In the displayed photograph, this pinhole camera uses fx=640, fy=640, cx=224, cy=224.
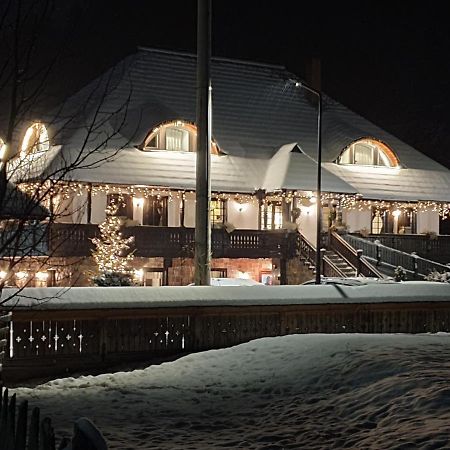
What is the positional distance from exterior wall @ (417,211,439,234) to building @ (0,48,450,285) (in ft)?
0.34

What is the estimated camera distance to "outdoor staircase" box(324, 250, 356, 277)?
2905 centimetres

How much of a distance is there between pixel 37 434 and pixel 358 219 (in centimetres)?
3650

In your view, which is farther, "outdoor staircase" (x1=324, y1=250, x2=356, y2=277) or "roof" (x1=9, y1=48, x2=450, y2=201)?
"roof" (x1=9, y1=48, x2=450, y2=201)

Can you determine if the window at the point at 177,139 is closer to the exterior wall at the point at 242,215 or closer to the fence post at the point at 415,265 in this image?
the exterior wall at the point at 242,215

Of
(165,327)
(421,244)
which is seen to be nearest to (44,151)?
(165,327)

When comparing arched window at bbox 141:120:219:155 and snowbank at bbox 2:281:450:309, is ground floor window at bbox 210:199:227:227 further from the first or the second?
snowbank at bbox 2:281:450:309

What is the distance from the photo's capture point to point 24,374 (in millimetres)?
14250

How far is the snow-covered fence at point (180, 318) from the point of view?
14383mm

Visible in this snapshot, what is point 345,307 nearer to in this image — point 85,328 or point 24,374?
point 85,328

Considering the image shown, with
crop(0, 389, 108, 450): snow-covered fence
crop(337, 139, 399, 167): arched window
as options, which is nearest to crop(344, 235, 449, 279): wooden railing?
crop(337, 139, 399, 167): arched window

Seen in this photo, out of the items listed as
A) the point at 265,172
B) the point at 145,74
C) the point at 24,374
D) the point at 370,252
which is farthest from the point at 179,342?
the point at 145,74

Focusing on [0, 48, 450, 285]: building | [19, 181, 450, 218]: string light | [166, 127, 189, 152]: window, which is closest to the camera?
[0, 48, 450, 285]: building

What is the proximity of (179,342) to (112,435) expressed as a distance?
22.2 ft

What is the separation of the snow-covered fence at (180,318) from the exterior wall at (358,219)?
21700 millimetres
